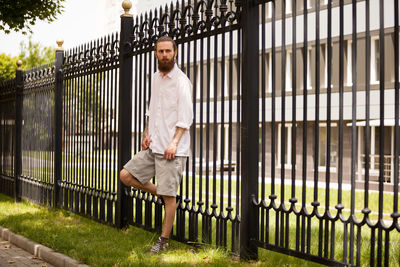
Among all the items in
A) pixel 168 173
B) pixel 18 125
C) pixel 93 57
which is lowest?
pixel 168 173

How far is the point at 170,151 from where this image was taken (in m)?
5.78

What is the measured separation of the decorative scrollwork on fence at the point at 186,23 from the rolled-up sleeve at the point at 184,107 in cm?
73

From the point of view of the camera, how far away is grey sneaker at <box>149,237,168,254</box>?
19.2 ft

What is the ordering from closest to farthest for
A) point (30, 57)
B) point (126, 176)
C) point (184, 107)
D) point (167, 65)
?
point (184, 107) → point (167, 65) → point (126, 176) → point (30, 57)

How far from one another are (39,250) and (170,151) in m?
2.26

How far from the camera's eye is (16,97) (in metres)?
12.1

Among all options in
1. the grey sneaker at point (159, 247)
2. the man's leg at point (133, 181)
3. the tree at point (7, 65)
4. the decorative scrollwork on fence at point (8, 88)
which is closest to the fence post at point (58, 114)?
the decorative scrollwork on fence at point (8, 88)

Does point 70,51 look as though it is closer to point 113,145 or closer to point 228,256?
point 113,145

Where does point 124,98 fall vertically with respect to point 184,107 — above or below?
above

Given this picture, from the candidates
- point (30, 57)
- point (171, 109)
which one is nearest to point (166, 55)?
point (171, 109)

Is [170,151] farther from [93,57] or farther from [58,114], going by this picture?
[58,114]

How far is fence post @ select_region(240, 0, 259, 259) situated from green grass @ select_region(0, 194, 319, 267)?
28 centimetres

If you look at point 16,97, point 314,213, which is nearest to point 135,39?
point 314,213

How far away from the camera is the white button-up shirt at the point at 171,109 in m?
5.77
